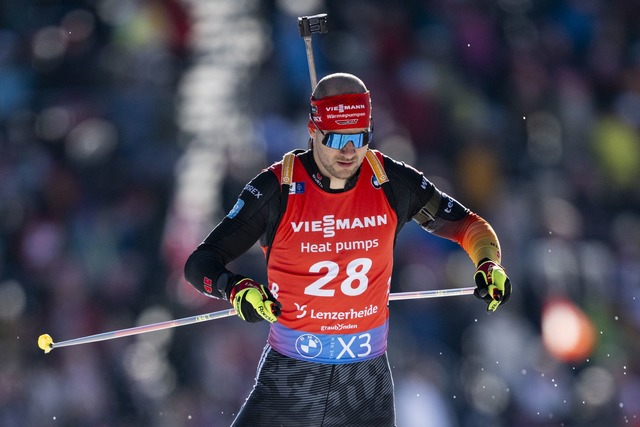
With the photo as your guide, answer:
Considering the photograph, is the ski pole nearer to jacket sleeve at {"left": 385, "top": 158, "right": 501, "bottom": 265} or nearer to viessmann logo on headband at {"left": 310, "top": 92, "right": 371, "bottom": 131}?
jacket sleeve at {"left": 385, "top": 158, "right": 501, "bottom": 265}

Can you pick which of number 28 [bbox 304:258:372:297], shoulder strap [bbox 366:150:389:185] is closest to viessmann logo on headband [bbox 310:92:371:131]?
shoulder strap [bbox 366:150:389:185]

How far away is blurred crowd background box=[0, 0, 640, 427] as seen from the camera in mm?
6906

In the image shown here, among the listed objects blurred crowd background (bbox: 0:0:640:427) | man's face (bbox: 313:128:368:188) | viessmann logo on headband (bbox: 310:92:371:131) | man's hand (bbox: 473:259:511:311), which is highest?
viessmann logo on headband (bbox: 310:92:371:131)

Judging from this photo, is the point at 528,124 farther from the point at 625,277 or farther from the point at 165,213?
the point at 165,213

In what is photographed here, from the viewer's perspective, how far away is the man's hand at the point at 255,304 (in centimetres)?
375

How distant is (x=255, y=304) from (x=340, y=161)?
28.8 inches

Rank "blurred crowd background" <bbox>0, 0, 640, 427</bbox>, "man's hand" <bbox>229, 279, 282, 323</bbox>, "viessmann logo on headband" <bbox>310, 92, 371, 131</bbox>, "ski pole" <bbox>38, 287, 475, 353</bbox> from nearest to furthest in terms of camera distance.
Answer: "man's hand" <bbox>229, 279, 282, 323</bbox>
"viessmann logo on headband" <bbox>310, 92, 371, 131</bbox>
"ski pole" <bbox>38, 287, 475, 353</bbox>
"blurred crowd background" <bbox>0, 0, 640, 427</bbox>

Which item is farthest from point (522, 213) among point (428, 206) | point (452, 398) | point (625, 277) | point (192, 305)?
point (428, 206)

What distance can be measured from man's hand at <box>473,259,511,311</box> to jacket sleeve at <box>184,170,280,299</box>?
0.91 metres

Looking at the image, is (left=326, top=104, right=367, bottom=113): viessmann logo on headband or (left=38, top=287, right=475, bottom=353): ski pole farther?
(left=38, top=287, right=475, bottom=353): ski pole

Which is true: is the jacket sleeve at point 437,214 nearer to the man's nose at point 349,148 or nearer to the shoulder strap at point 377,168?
the shoulder strap at point 377,168

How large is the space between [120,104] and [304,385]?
4194 mm

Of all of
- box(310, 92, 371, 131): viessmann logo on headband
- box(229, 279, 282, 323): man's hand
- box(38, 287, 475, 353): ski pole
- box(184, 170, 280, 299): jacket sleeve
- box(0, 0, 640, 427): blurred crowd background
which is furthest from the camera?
box(0, 0, 640, 427): blurred crowd background

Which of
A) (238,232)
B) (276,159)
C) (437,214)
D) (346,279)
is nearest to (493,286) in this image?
(437,214)
